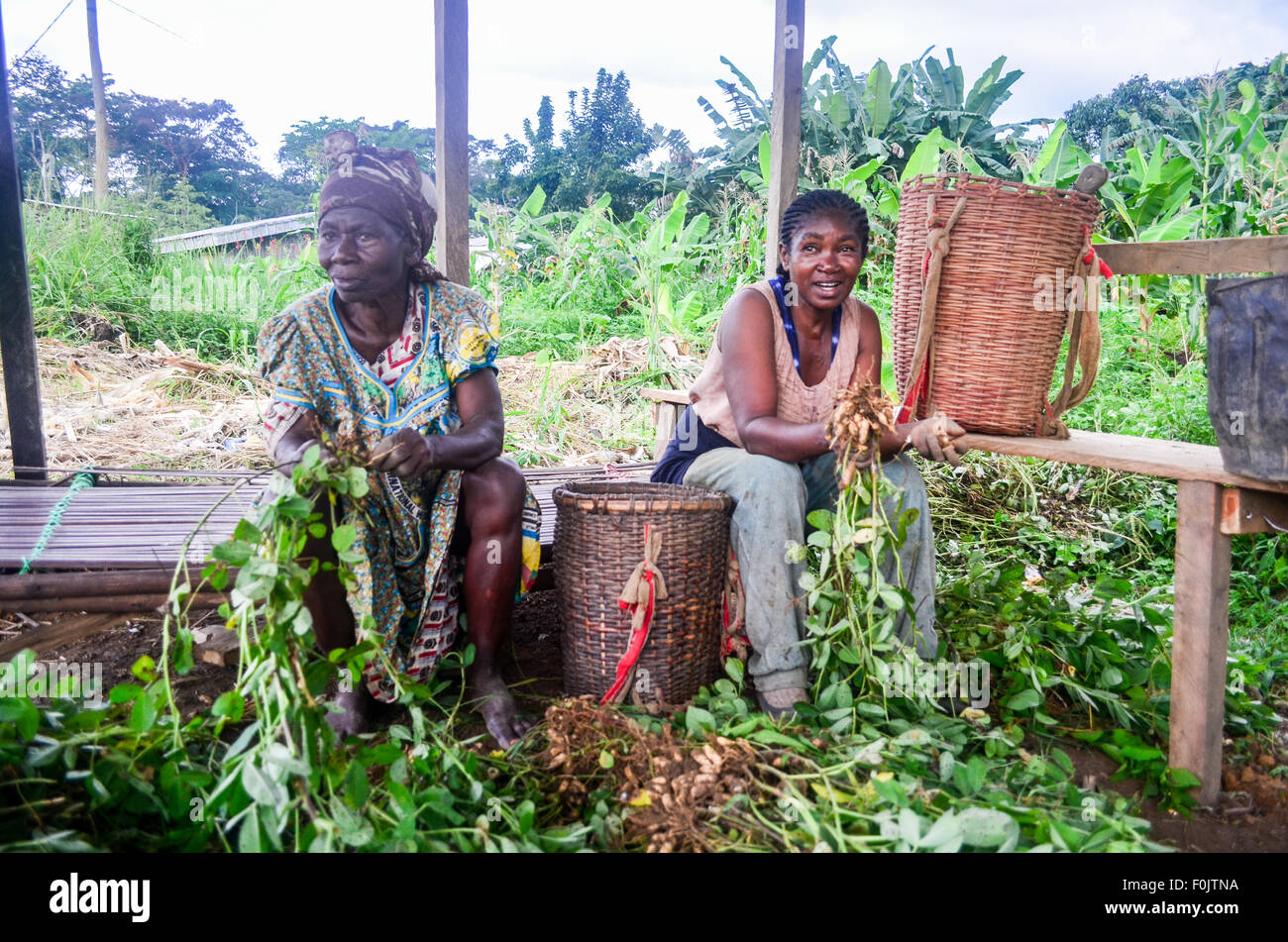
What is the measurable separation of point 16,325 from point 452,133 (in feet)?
5.72

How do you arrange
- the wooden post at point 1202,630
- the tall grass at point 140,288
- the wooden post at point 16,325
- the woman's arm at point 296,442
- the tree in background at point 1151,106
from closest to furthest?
the wooden post at point 1202,630 → the woman's arm at point 296,442 → the wooden post at point 16,325 → the tall grass at point 140,288 → the tree in background at point 1151,106

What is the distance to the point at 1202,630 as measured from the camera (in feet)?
5.82

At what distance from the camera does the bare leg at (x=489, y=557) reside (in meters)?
2.09

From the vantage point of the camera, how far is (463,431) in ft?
6.83

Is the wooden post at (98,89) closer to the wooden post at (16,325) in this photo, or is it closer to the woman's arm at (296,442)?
the wooden post at (16,325)

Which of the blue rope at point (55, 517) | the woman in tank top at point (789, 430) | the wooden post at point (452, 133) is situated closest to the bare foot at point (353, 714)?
the woman in tank top at point (789, 430)

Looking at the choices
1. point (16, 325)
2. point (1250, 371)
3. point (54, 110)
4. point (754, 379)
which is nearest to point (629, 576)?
point (754, 379)

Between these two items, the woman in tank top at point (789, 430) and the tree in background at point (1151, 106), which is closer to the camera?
the woman in tank top at point (789, 430)

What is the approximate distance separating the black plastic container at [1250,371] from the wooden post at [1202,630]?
0.13 meters

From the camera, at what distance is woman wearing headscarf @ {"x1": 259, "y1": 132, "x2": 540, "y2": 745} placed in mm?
2014
